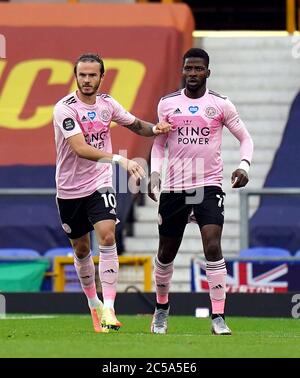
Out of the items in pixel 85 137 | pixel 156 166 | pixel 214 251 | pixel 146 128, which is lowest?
pixel 214 251

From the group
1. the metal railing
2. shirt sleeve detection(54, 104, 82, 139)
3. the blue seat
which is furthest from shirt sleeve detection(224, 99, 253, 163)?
the metal railing

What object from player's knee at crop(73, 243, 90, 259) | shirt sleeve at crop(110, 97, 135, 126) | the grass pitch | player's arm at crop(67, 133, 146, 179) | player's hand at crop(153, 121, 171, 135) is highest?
shirt sleeve at crop(110, 97, 135, 126)

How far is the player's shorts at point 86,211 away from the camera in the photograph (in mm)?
12758

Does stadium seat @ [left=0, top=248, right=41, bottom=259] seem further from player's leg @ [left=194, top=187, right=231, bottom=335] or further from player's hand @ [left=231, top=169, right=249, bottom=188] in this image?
player's hand @ [left=231, top=169, right=249, bottom=188]

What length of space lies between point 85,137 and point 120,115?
1.65ft

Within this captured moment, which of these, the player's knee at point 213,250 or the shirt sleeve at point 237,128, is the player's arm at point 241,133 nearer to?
the shirt sleeve at point 237,128

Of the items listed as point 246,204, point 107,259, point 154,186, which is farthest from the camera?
point 246,204

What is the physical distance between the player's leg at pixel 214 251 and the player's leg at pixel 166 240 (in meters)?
0.24

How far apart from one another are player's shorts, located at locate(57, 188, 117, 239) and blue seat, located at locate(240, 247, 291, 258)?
5.46 meters

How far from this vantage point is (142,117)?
2230 centimetres

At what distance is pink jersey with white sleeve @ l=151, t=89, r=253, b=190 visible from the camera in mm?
12945

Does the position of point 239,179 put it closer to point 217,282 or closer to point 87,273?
point 217,282

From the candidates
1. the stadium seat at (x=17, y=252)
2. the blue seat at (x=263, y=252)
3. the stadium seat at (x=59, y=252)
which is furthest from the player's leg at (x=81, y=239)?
the stadium seat at (x=59, y=252)

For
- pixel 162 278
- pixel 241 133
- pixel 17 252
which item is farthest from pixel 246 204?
pixel 241 133
